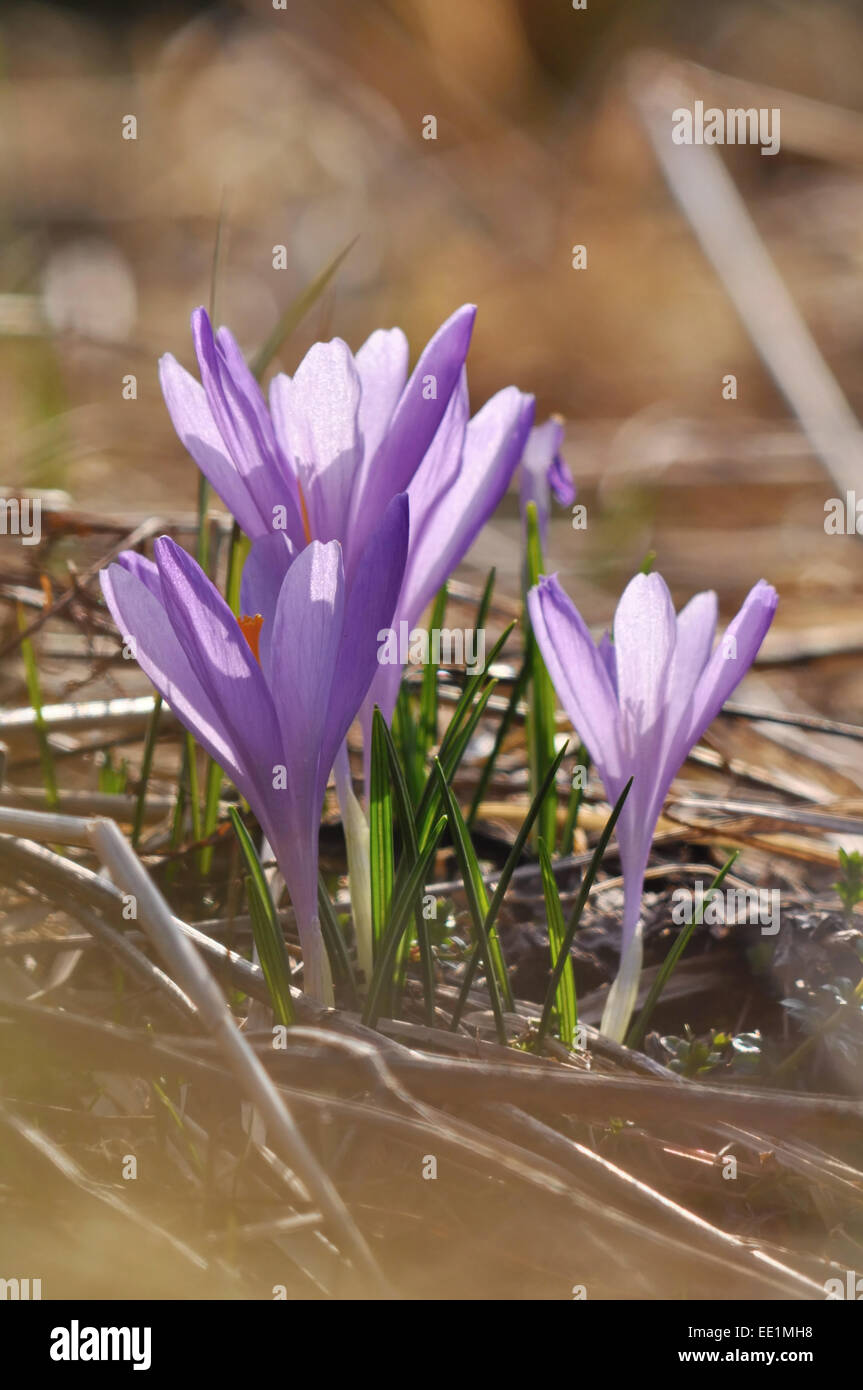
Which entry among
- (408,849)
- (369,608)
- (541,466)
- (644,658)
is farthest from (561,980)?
(541,466)

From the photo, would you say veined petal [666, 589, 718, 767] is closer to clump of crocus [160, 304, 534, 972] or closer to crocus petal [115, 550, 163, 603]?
clump of crocus [160, 304, 534, 972]

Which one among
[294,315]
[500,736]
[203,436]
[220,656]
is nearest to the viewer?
[220,656]

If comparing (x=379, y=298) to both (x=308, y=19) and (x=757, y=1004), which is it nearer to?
(x=308, y=19)

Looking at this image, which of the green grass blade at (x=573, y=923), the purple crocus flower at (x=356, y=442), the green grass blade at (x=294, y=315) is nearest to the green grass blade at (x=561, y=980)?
the green grass blade at (x=573, y=923)

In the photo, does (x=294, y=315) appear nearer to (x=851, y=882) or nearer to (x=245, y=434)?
(x=245, y=434)

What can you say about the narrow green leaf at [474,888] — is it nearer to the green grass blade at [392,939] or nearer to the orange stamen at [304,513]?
the green grass blade at [392,939]

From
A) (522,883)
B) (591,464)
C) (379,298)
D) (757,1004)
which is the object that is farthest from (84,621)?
(379,298)
